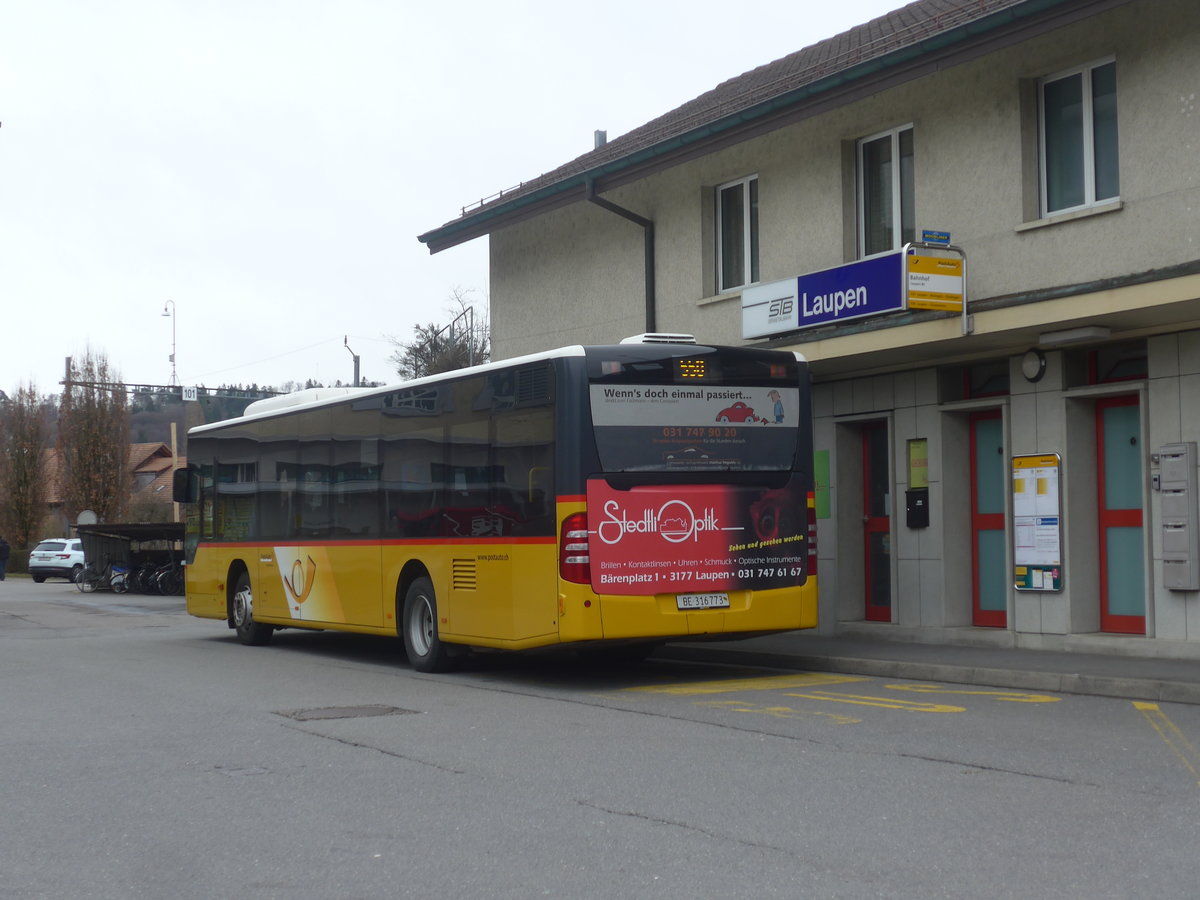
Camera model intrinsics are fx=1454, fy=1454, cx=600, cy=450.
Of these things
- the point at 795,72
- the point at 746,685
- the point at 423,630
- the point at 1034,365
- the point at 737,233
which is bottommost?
the point at 746,685

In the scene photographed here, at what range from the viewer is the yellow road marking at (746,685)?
41.3ft

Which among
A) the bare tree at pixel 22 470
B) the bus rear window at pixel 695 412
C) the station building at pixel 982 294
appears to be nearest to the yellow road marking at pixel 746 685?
the bus rear window at pixel 695 412

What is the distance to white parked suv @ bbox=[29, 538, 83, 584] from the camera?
2044 inches

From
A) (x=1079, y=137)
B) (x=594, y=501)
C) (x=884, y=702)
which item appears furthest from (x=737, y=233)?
(x=884, y=702)

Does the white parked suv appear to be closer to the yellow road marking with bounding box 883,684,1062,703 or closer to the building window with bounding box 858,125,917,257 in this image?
the building window with bounding box 858,125,917,257

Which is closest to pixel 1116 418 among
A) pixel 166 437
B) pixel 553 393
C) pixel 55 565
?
pixel 553 393

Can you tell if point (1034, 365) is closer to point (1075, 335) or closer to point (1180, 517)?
point (1075, 335)

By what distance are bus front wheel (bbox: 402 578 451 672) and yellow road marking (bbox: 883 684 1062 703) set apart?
4.38 meters

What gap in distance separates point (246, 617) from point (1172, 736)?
42.5ft

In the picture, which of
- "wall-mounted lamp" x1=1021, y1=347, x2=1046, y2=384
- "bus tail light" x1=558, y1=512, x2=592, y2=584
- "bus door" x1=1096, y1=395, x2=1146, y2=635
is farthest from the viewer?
→ "wall-mounted lamp" x1=1021, y1=347, x2=1046, y2=384

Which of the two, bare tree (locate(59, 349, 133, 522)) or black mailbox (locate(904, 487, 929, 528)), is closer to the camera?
black mailbox (locate(904, 487, 929, 528))

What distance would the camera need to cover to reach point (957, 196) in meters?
15.6

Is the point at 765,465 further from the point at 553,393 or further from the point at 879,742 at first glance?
the point at 879,742

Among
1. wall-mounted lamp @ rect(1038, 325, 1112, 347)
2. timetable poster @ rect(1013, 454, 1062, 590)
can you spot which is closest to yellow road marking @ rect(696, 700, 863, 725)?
timetable poster @ rect(1013, 454, 1062, 590)
